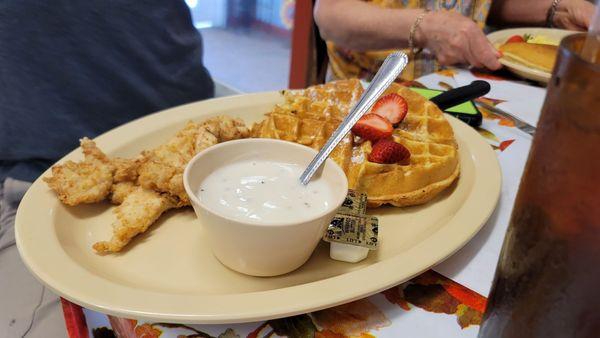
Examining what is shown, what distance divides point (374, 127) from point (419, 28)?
860mm

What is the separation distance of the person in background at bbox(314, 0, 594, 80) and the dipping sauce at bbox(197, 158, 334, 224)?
1044 mm

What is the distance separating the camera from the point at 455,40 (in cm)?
168

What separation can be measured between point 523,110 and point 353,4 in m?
0.80

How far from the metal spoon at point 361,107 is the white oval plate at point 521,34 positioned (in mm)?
734

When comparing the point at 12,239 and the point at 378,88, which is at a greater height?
the point at 378,88

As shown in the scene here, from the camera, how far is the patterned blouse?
1.91 meters

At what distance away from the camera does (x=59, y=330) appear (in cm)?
110

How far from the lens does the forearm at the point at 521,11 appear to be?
2178 millimetres

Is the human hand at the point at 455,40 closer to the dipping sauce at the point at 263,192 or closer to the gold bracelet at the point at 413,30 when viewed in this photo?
the gold bracelet at the point at 413,30

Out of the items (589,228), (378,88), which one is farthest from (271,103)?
(589,228)

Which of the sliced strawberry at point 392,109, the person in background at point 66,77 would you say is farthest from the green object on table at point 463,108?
the person in background at point 66,77

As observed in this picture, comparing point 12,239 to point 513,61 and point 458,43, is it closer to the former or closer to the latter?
point 458,43

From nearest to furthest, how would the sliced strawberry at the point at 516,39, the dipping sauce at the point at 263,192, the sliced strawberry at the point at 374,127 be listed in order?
the dipping sauce at the point at 263,192 < the sliced strawberry at the point at 374,127 < the sliced strawberry at the point at 516,39

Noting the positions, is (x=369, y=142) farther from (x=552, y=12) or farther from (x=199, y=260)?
(x=552, y=12)
